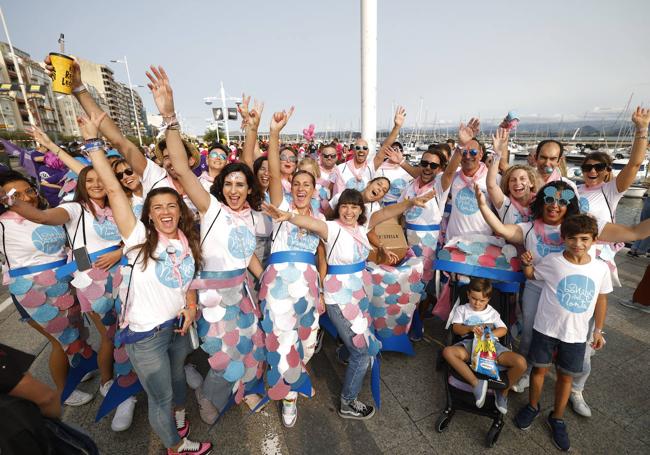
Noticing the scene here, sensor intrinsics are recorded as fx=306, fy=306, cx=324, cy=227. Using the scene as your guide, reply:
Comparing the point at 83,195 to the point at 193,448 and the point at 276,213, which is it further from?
the point at 193,448

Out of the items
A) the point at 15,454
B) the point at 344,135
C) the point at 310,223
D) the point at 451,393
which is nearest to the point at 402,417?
the point at 451,393

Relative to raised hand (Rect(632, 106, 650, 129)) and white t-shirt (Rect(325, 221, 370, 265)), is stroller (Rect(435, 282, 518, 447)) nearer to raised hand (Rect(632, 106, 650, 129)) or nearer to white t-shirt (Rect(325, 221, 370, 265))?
white t-shirt (Rect(325, 221, 370, 265))

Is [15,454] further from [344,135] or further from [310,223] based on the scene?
[344,135]

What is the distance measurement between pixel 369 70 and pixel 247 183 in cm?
451

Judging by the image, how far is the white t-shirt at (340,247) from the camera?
2.63 m

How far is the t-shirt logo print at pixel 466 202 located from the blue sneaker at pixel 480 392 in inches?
70.4

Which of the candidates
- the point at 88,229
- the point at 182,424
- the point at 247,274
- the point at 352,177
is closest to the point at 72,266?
the point at 88,229

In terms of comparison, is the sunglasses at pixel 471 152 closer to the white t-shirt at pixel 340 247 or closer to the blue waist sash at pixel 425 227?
the blue waist sash at pixel 425 227

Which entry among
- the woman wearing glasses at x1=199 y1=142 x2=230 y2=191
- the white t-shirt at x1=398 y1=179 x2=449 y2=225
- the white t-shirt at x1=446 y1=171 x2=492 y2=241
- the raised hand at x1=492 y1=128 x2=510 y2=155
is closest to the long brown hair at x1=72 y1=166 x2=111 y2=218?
the woman wearing glasses at x1=199 y1=142 x2=230 y2=191

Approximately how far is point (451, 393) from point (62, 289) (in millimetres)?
3507

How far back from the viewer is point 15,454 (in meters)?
0.98

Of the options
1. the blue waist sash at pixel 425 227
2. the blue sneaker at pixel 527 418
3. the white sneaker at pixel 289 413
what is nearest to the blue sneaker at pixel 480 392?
the blue sneaker at pixel 527 418

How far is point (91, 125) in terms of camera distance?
2197 millimetres

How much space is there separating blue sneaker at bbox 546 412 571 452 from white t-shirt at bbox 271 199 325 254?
240 cm
